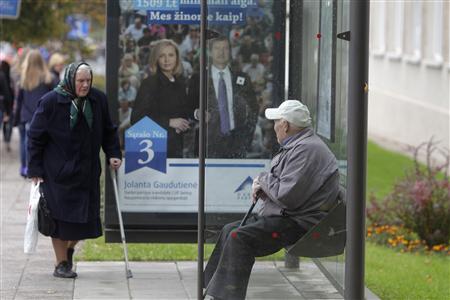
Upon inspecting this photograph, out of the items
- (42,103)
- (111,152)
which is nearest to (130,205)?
(111,152)

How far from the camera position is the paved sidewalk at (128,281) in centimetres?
830

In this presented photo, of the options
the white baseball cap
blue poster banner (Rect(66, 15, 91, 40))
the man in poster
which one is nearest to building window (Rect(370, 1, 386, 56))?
blue poster banner (Rect(66, 15, 91, 40))

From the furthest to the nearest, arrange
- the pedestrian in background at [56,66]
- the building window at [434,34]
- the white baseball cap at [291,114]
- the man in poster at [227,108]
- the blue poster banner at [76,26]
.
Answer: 1. the blue poster banner at [76,26]
2. the building window at [434,34]
3. the pedestrian in background at [56,66]
4. the man in poster at [227,108]
5. the white baseball cap at [291,114]

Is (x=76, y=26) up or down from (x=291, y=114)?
up

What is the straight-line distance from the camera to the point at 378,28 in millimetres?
31781

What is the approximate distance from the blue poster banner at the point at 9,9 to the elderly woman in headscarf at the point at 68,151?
8.96m

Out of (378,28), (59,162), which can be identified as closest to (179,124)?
(59,162)

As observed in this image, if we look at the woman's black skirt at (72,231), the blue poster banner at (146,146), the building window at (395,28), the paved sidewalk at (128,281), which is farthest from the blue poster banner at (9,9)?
the building window at (395,28)

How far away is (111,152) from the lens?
9023mm

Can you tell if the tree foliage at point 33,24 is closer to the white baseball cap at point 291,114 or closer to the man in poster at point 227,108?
the man in poster at point 227,108

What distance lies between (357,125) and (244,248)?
4.93 ft

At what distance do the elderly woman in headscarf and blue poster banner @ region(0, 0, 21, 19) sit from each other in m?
8.96

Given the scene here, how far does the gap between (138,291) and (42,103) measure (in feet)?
5.29

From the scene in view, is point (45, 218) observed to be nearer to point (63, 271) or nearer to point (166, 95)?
point (63, 271)
